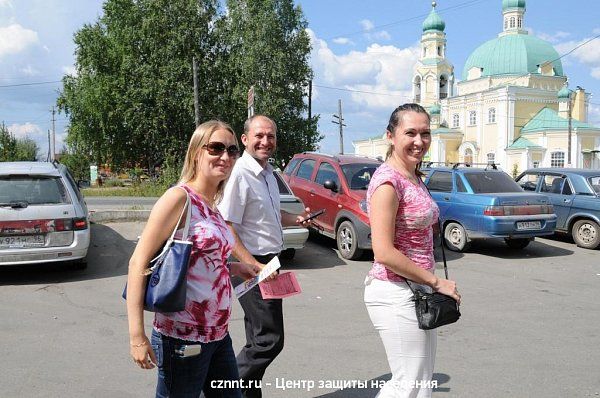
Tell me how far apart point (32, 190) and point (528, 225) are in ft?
28.6

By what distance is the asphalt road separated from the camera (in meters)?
4.04

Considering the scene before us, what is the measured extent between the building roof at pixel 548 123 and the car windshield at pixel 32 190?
202ft

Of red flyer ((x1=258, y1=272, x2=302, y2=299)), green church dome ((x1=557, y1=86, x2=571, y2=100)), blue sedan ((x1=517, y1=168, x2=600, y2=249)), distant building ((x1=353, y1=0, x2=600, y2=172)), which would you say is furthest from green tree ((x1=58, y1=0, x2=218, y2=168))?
green church dome ((x1=557, y1=86, x2=571, y2=100))

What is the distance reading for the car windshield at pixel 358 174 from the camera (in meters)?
9.96

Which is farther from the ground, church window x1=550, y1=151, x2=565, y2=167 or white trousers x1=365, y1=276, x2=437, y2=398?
church window x1=550, y1=151, x2=565, y2=167

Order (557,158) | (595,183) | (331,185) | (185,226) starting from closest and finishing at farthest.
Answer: (185,226) < (331,185) < (595,183) < (557,158)

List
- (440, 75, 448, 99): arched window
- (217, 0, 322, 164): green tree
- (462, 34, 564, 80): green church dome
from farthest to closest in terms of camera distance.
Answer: (440, 75, 448, 99): arched window
(462, 34, 564, 80): green church dome
(217, 0, 322, 164): green tree

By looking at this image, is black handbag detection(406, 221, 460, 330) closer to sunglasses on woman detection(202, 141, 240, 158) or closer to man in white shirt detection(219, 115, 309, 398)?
man in white shirt detection(219, 115, 309, 398)

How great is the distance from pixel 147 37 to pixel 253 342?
3732 centimetres

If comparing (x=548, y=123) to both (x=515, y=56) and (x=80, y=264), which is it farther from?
(x=80, y=264)

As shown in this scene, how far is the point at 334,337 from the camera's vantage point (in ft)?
17.0

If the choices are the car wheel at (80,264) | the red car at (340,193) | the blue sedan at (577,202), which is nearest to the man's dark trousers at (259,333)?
the car wheel at (80,264)

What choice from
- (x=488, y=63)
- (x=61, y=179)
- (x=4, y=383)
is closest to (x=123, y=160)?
(x=61, y=179)

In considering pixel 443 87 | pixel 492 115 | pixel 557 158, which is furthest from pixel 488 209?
pixel 443 87
